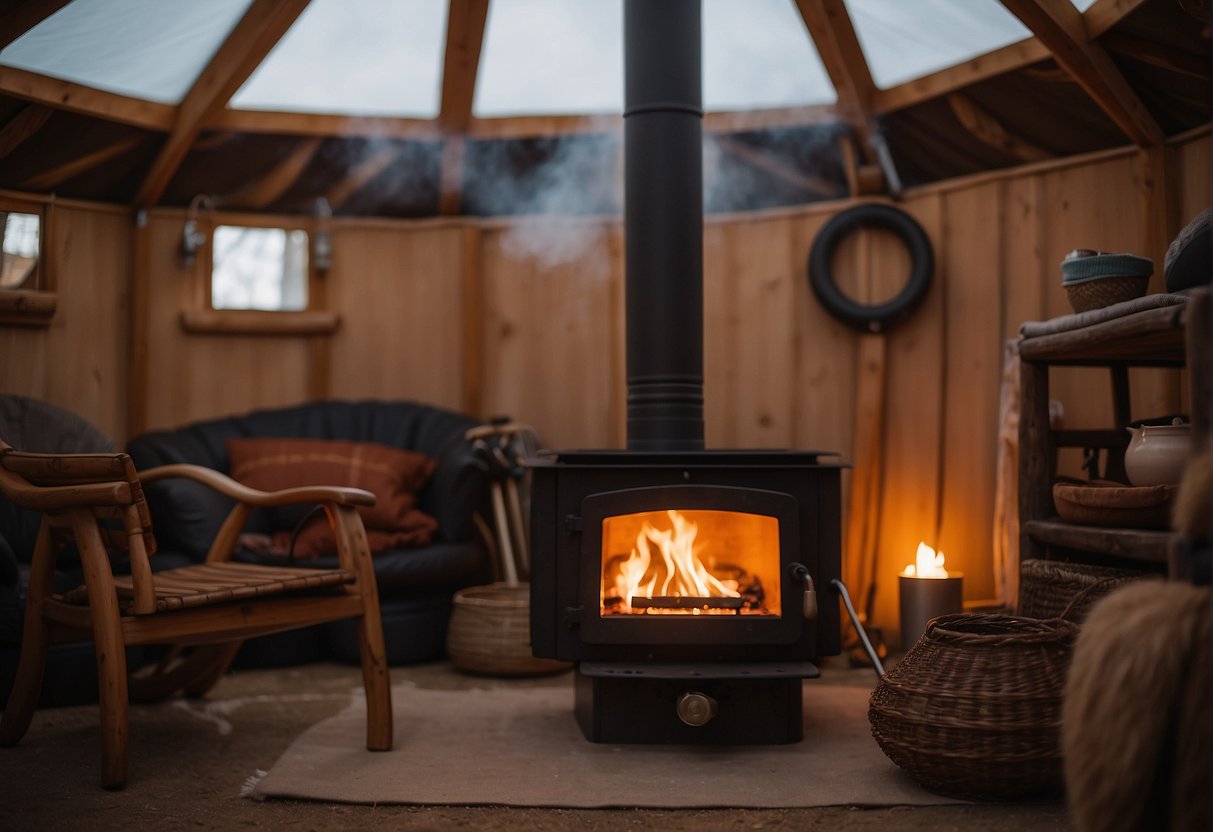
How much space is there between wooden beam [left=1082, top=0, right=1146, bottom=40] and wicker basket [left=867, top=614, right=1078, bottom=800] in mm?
1797

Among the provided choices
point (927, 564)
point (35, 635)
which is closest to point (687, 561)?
point (927, 564)

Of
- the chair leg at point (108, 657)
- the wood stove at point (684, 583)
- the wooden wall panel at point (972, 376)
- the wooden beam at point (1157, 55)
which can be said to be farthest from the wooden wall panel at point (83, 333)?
the wooden beam at point (1157, 55)

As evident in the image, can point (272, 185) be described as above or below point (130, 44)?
below

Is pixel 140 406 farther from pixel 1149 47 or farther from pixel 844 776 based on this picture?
pixel 1149 47

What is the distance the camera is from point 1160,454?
229 cm

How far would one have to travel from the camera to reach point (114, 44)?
3.49 meters

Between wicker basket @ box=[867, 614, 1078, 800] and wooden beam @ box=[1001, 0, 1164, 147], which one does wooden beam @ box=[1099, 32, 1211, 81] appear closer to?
wooden beam @ box=[1001, 0, 1164, 147]

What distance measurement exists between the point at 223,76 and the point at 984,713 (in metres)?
3.14

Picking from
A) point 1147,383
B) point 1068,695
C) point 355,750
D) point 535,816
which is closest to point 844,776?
point 535,816

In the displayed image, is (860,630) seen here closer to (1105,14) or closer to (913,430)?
(913,430)

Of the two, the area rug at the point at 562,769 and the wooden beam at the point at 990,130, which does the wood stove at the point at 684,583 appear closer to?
the area rug at the point at 562,769

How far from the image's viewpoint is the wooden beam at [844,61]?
3596 mm

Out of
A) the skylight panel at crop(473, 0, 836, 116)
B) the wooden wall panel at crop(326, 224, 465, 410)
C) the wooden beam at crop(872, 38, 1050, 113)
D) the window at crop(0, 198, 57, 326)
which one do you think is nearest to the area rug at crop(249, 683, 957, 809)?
the wooden wall panel at crop(326, 224, 465, 410)

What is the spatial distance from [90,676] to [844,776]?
205 cm
